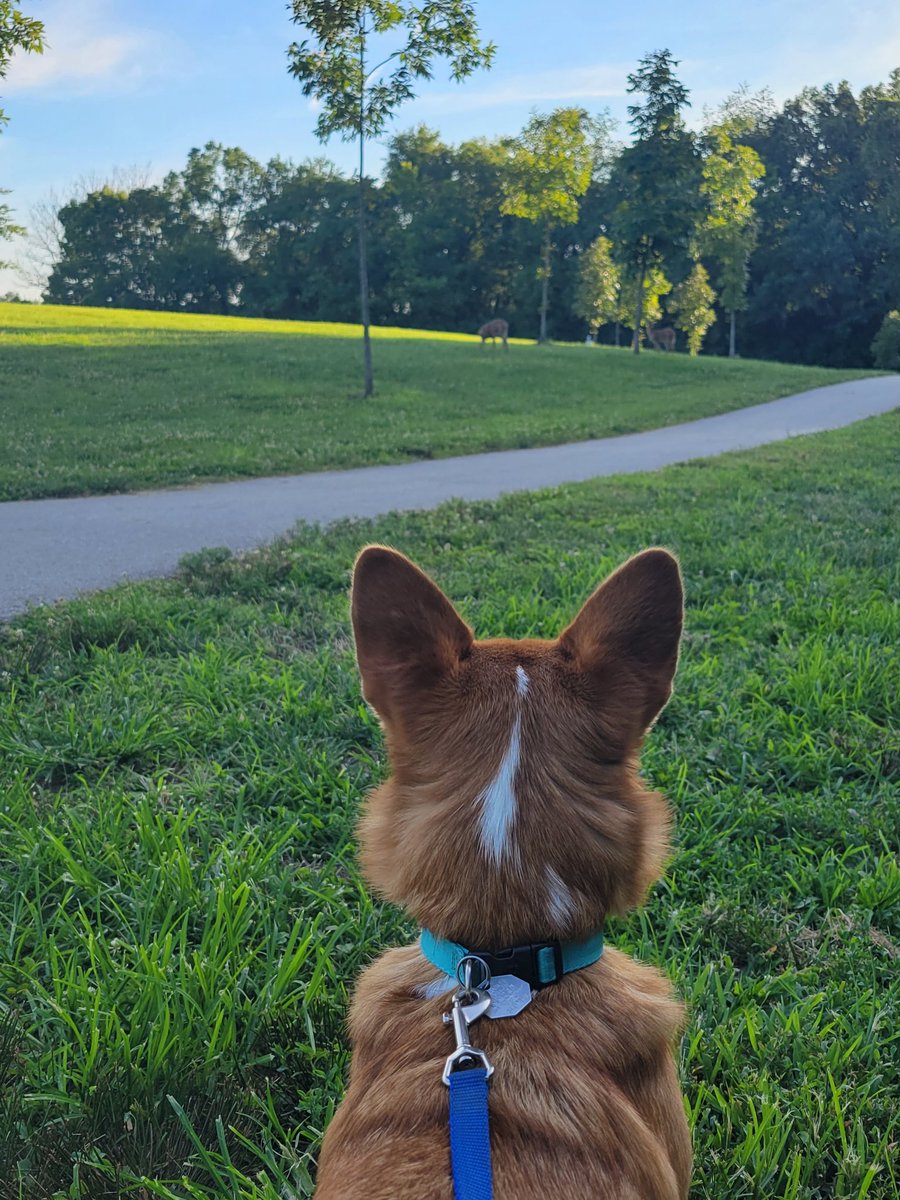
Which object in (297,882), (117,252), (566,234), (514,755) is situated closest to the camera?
(514,755)

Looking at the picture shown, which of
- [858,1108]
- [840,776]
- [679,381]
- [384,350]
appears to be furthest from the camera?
[384,350]

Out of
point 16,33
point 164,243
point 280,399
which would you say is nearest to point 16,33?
point 16,33

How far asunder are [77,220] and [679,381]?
7800cm

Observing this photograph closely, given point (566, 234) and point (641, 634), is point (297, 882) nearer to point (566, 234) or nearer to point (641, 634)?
point (641, 634)

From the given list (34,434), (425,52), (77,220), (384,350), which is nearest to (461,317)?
(77,220)

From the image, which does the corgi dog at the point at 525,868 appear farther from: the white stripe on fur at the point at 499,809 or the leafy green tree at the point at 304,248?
the leafy green tree at the point at 304,248

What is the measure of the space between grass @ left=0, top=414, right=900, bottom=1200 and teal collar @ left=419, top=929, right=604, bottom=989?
172 millimetres

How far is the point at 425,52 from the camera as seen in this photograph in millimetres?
14938

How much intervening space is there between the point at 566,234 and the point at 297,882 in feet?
240

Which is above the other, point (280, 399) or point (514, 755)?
point (280, 399)

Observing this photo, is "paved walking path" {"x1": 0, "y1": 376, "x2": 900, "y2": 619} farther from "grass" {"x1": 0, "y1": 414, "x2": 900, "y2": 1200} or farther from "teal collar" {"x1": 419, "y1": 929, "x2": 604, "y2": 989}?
"teal collar" {"x1": 419, "y1": 929, "x2": 604, "y2": 989}

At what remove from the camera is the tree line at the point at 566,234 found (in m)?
32.9

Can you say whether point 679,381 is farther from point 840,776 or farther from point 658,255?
point 840,776

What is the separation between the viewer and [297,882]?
296cm
